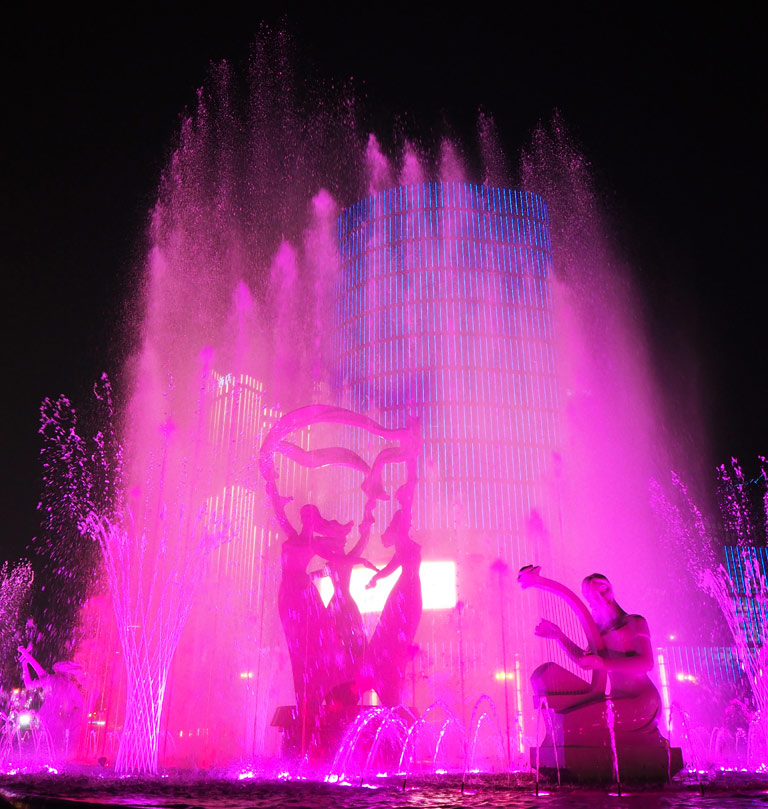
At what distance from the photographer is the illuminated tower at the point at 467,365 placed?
40094 mm

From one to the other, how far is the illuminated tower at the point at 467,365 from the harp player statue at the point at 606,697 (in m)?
27.3

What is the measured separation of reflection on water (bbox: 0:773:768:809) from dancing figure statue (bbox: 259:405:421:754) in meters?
Answer: 4.08

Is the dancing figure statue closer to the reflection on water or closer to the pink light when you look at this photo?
the reflection on water

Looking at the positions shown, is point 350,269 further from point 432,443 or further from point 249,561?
point 249,561

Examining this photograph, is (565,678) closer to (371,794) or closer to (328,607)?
(371,794)

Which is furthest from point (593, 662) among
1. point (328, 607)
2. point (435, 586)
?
point (435, 586)

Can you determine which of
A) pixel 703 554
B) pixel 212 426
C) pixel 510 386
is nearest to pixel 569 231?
pixel 510 386

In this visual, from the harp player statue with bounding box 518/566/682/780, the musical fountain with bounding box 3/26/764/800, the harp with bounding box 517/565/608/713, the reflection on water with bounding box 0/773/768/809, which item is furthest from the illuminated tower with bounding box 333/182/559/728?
the reflection on water with bounding box 0/773/768/809

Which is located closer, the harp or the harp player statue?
the harp player statue

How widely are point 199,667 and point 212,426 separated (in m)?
21.9

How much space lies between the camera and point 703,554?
152 ft

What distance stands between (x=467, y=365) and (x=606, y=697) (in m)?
34.8

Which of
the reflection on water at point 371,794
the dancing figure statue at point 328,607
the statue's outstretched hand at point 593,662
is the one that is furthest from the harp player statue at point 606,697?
the dancing figure statue at point 328,607

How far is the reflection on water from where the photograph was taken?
7.81 m
